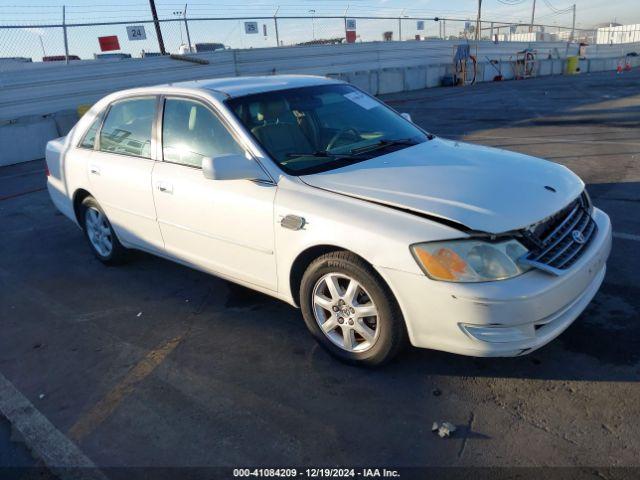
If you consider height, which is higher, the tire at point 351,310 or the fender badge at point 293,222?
the fender badge at point 293,222

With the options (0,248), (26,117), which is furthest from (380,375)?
(26,117)

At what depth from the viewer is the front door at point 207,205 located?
3242mm

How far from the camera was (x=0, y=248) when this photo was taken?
19.1 ft

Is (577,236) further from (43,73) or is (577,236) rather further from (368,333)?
(43,73)

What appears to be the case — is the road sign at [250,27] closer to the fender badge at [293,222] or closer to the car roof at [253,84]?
the car roof at [253,84]

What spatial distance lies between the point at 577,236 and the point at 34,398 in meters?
3.27

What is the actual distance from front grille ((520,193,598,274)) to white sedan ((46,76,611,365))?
1cm

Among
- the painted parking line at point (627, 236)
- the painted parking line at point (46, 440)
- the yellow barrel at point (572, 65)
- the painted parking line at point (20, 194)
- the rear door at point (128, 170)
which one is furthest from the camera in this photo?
the yellow barrel at point (572, 65)

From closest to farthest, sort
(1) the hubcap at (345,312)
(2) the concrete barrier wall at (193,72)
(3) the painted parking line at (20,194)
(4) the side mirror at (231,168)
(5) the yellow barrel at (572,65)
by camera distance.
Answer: (1) the hubcap at (345,312)
(4) the side mirror at (231,168)
(3) the painted parking line at (20,194)
(2) the concrete barrier wall at (193,72)
(5) the yellow barrel at (572,65)

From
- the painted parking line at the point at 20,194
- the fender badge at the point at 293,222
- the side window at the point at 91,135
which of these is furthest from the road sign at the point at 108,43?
the fender badge at the point at 293,222

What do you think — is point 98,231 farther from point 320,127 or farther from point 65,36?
point 65,36

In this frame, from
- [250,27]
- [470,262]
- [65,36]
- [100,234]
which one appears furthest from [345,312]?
[250,27]

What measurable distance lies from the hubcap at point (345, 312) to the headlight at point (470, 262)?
1.51 ft

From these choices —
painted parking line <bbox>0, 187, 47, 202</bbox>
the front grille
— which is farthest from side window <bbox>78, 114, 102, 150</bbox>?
painted parking line <bbox>0, 187, 47, 202</bbox>
